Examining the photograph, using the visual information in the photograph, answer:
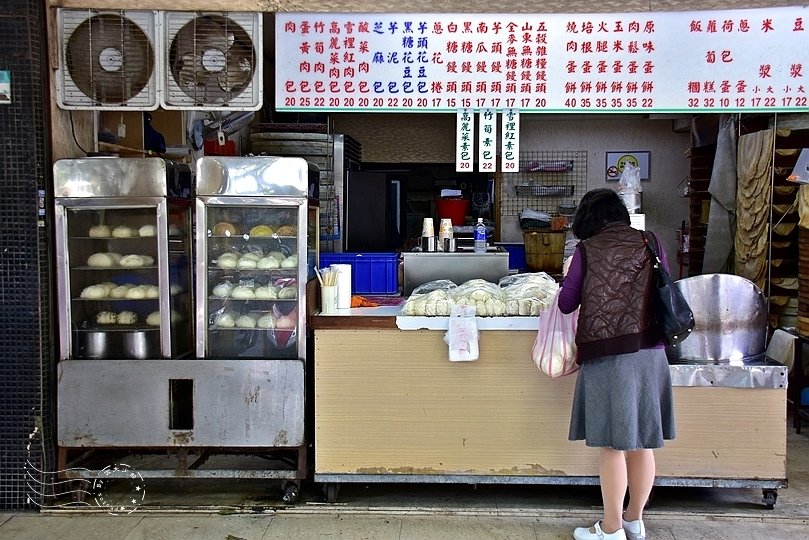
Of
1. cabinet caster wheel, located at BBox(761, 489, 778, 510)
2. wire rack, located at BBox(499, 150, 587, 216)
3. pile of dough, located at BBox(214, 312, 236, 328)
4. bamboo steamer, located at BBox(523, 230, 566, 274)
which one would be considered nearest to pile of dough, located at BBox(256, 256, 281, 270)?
pile of dough, located at BBox(214, 312, 236, 328)

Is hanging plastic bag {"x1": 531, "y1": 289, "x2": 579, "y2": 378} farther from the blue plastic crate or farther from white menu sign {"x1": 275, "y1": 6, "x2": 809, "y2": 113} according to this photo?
the blue plastic crate

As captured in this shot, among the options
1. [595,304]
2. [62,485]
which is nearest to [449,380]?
[595,304]

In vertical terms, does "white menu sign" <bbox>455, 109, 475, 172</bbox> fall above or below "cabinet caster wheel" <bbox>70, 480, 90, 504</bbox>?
above

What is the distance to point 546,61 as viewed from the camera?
4.66 metres

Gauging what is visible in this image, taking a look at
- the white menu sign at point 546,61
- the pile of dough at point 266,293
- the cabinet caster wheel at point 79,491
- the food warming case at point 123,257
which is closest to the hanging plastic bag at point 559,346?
the white menu sign at point 546,61

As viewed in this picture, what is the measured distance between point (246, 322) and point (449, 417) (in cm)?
143

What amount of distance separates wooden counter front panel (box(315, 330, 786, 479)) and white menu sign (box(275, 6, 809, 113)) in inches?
59.7

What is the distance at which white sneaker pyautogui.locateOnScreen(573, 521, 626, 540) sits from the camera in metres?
3.91

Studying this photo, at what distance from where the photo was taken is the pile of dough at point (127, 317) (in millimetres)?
4895

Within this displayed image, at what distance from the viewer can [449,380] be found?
4.53 meters

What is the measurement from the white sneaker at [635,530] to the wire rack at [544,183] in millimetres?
5567

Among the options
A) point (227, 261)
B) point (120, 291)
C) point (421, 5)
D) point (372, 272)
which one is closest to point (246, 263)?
point (227, 261)

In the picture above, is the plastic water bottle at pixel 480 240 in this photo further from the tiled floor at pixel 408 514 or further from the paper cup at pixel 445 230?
the tiled floor at pixel 408 514

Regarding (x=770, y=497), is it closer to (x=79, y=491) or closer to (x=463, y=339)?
(x=463, y=339)
